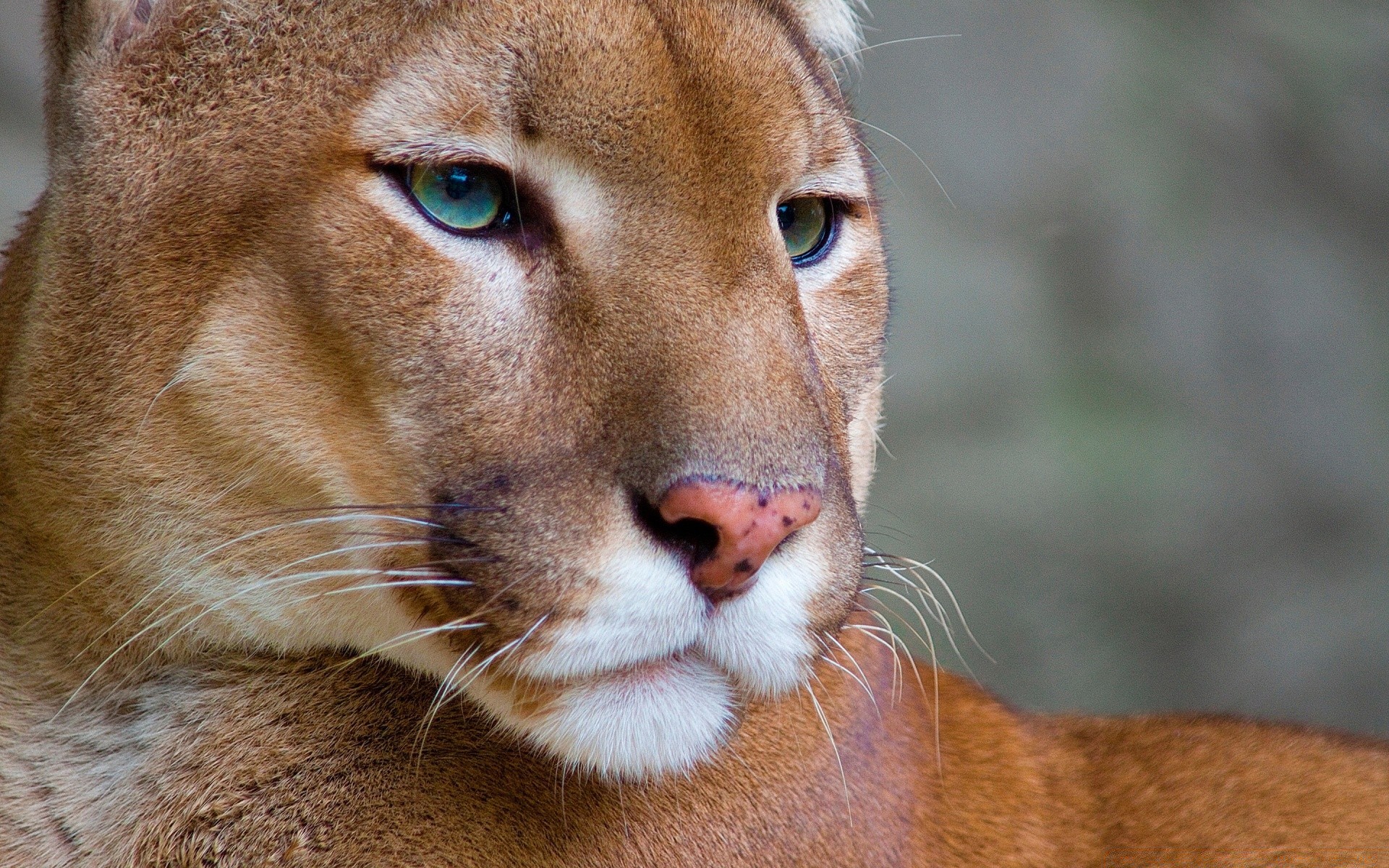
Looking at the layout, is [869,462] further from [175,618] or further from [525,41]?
[175,618]

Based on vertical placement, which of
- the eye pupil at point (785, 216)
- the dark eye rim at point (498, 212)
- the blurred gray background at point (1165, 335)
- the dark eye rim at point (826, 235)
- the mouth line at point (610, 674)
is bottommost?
the blurred gray background at point (1165, 335)

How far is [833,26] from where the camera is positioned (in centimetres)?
301

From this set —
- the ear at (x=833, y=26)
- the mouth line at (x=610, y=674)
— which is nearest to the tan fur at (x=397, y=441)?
the mouth line at (x=610, y=674)

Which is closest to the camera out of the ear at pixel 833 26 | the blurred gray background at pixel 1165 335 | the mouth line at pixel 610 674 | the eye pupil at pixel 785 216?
the mouth line at pixel 610 674

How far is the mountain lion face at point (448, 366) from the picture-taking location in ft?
5.68

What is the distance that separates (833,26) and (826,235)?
812 mm

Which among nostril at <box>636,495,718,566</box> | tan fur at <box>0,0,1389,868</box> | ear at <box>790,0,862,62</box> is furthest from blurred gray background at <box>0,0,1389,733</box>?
nostril at <box>636,495,718,566</box>

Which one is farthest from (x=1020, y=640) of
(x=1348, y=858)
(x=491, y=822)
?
(x=491, y=822)

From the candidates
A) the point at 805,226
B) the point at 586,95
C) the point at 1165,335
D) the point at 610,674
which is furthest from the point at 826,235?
the point at 1165,335

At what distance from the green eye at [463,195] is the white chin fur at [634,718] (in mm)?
682

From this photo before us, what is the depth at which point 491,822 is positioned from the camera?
194 cm

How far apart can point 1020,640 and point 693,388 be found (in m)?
4.67

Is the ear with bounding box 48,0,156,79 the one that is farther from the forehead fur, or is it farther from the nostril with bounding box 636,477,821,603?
the nostril with bounding box 636,477,821,603

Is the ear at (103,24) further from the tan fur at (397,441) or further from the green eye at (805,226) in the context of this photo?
the green eye at (805,226)
